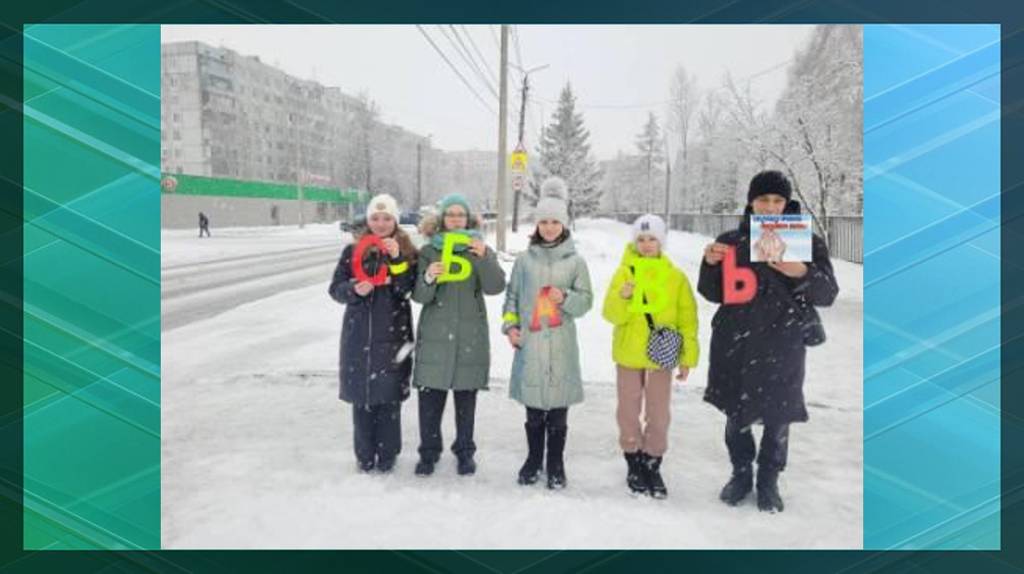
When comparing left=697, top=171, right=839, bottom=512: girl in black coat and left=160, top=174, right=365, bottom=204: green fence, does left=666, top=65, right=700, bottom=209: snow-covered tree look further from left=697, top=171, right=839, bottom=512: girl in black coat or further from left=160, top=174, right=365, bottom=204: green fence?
left=160, top=174, right=365, bottom=204: green fence

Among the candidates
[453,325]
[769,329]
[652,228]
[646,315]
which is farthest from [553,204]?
[769,329]

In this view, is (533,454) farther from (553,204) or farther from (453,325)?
(553,204)

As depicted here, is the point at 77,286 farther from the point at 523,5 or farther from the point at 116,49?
the point at 523,5

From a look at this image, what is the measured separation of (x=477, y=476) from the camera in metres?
3.60

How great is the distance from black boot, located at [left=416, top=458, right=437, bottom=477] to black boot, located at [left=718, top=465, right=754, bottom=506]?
1574 mm

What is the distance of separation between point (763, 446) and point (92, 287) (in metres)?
3.66

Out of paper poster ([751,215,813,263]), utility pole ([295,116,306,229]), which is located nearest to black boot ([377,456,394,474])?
paper poster ([751,215,813,263])

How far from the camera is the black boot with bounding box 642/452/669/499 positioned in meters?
3.43

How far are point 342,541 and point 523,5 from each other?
2742 mm

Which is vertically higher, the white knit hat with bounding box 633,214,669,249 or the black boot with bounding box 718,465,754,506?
the white knit hat with bounding box 633,214,669,249

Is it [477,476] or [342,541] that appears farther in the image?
[477,476]

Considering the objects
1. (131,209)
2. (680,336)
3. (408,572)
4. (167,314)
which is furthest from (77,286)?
(167,314)

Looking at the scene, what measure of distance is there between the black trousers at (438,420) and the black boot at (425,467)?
2 cm

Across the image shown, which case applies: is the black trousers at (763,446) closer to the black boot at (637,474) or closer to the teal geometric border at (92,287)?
the black boot at (637,474)
